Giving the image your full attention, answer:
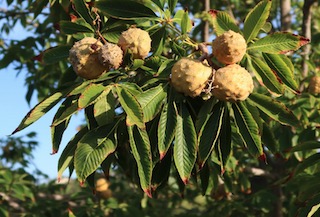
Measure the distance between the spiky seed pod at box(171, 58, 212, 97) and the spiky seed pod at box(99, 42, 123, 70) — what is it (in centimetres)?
19

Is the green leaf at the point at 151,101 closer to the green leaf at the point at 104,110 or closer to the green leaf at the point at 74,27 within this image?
the green leaf at the point at 104,110

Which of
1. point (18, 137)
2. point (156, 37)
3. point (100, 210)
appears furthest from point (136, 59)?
point (18, 137)

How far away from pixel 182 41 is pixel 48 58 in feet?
1.66

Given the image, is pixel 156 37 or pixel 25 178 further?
pixel 25 178

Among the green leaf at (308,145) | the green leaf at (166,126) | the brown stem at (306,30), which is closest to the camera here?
the green leaf at (166,126)

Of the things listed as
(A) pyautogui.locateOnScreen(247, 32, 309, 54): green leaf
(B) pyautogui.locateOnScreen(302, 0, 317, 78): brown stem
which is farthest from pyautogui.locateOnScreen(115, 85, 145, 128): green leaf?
(B) pyautogui.locateOnScreen(302, 0, 317, 78): brown stem

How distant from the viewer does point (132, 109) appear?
4.90ft

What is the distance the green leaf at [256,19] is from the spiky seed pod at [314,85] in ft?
3.85

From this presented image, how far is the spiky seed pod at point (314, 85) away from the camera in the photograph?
9.00 feet

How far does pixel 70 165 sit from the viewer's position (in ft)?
5.81

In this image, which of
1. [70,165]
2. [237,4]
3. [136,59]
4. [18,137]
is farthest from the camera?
[18,137]

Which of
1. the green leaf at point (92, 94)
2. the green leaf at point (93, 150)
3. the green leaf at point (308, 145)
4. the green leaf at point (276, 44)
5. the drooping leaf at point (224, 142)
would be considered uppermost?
the green leaf at point (276, 44)

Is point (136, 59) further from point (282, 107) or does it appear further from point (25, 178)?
point (25, 178)

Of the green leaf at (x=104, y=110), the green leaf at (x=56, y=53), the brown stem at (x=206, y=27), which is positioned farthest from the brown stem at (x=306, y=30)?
the green leaf at (x=104, y=110)
